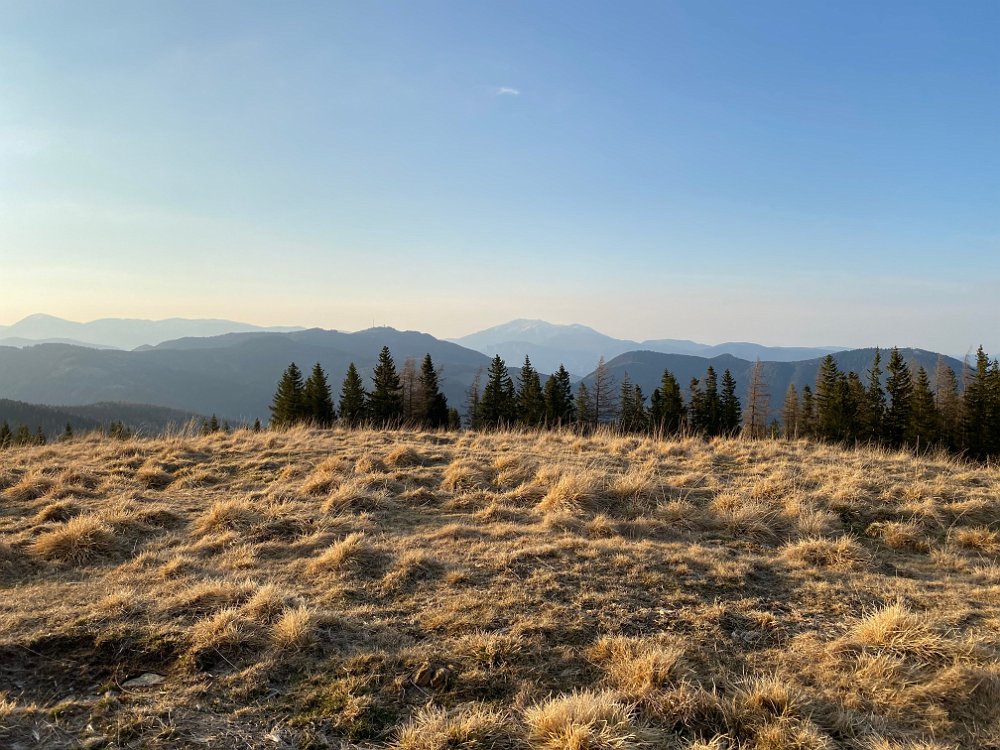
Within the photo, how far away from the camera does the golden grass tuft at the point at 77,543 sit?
20.9 ft

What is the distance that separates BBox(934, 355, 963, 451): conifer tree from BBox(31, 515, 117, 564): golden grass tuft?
57.9 meters

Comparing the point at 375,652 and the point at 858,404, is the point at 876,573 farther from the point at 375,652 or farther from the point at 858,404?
the point at 858,404

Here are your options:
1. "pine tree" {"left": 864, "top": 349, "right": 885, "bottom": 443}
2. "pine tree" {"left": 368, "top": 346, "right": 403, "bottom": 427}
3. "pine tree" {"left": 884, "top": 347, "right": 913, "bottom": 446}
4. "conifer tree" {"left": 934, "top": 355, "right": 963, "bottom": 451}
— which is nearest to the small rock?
"pine tree" {"left": 368, "top": 346, "right": 403, "bottom": 427}

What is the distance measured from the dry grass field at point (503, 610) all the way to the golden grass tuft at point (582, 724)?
0.05 ft

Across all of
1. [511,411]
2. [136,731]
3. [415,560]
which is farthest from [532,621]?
[511,411]

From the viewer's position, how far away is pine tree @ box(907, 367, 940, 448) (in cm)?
4875

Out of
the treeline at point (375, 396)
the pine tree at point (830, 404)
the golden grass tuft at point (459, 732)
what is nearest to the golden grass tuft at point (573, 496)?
the golden grass tuft at point (459, 732)

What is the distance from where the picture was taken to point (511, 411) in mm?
56562

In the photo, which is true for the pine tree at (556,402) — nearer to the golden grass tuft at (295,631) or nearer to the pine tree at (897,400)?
the pine tree at (897,400)

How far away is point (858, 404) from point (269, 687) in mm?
64226

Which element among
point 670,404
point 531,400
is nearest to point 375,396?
point 531,400

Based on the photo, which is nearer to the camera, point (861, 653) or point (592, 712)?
point (592, 712)

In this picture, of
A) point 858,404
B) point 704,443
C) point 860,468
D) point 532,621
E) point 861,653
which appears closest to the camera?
point 861,653

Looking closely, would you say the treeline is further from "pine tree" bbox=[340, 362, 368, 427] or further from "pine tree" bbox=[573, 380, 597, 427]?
"pine tree" bbox=[573, 380, 597, 427]
